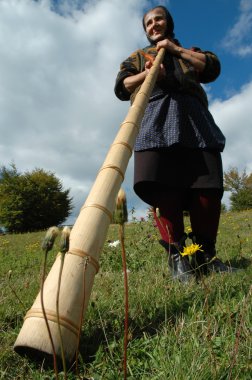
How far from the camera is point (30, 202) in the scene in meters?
26.7

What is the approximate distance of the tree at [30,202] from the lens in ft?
85.3

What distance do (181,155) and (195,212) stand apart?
0.44 metres

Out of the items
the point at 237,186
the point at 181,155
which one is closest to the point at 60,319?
the point at 181,155

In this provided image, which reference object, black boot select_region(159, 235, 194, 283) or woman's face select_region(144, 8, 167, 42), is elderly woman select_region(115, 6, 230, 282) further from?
woman's face select_region(144, 8, 167, 42)

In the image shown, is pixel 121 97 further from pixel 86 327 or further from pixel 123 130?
pixel 86 327

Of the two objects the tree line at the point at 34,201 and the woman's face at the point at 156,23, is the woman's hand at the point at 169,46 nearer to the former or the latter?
the woman's face at the point at 156,23

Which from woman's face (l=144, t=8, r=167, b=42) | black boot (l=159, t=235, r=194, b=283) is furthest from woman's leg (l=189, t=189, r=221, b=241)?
woman's face (l=144, t=8, r=167, b=42)

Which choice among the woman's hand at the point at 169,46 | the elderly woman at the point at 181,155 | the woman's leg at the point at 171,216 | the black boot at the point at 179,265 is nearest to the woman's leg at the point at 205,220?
the elderly woman at the point at 181,155

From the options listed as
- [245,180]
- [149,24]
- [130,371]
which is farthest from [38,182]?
[130,371]

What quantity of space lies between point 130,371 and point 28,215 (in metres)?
26.2

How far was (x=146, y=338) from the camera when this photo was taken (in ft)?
4.52

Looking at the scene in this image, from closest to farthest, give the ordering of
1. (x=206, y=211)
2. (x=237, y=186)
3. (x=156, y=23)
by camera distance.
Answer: (x=206, y=211)
(x=156, y=23)
(x=237, y=186)

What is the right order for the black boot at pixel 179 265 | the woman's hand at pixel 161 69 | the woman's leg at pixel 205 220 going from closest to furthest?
the black boot at pixel 179 265, the woman's leg at pixel 205 220, the woman's hand at pixel 161 69

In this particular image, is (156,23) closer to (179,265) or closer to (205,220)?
(205,220)
